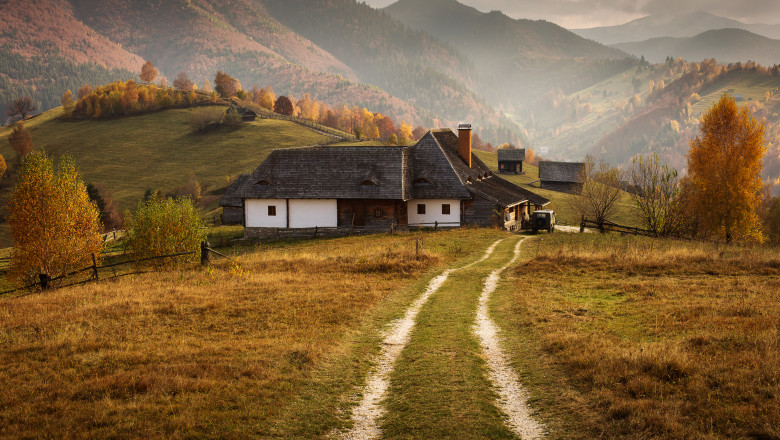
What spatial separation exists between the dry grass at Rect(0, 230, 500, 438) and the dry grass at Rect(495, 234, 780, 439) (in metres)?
4.81

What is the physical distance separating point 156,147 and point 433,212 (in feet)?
303

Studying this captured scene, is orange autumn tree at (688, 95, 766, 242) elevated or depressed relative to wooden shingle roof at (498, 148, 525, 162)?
depressed

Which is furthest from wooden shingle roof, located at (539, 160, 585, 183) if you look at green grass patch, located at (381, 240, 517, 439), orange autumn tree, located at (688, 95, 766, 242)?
green grass patch, located at (381, 240, 517, 439)

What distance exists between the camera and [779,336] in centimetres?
1059

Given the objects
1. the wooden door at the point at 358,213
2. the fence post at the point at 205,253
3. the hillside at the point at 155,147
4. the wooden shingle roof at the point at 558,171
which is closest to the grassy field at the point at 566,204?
the wooden shingle roof at the point at 558,171

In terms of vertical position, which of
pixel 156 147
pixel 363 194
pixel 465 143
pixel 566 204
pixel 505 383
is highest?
pixel 156 147

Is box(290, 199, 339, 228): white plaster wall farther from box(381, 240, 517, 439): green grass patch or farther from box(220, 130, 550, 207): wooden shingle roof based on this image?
box(381, 240, 517, 439): green grass patch

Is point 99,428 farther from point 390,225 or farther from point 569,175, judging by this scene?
point 569,175

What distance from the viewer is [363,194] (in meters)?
46.5

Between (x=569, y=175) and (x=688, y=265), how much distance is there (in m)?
78.8

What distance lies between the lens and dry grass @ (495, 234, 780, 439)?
7730 mm

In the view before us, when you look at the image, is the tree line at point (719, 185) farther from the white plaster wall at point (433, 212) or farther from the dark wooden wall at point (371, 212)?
the dark wooden wall at point (371, 212)

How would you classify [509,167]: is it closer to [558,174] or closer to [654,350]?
[558,174]

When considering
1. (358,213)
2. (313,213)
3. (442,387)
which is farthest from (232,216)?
(442,387)
